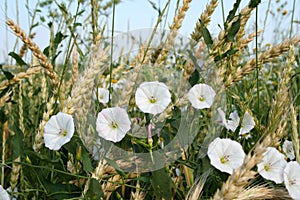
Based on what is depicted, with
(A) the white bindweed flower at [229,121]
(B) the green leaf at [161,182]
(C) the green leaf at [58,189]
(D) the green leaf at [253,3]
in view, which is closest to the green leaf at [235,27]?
(D) the green leaf at [253,3]

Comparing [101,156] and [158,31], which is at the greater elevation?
[158,31]

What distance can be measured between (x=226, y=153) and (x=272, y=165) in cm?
7

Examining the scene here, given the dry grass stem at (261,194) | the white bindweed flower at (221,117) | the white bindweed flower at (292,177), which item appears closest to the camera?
the dry grass stem at (261,194)

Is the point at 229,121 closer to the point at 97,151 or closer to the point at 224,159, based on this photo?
the point at 224,159

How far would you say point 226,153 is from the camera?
2.34 ft

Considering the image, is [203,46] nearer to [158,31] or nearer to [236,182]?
[158,31]

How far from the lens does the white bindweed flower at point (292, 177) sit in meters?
0.68

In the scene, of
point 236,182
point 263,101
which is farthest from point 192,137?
point 263,101

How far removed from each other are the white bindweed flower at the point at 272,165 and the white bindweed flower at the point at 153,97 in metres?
0.18

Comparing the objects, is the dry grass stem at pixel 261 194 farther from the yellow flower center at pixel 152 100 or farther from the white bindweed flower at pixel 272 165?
the yellow flower center at pixel 152 100

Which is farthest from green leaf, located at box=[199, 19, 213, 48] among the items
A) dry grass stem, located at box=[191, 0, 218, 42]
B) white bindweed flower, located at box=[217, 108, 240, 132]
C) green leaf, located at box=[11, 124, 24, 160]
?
green leaf, located at box=[11, 124, 24, 160]

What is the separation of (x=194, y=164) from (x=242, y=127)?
0.14m

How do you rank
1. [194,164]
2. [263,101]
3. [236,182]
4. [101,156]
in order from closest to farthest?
[236,182], [101,156], [194,164], [263,101]

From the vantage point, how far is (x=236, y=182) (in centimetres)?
40
